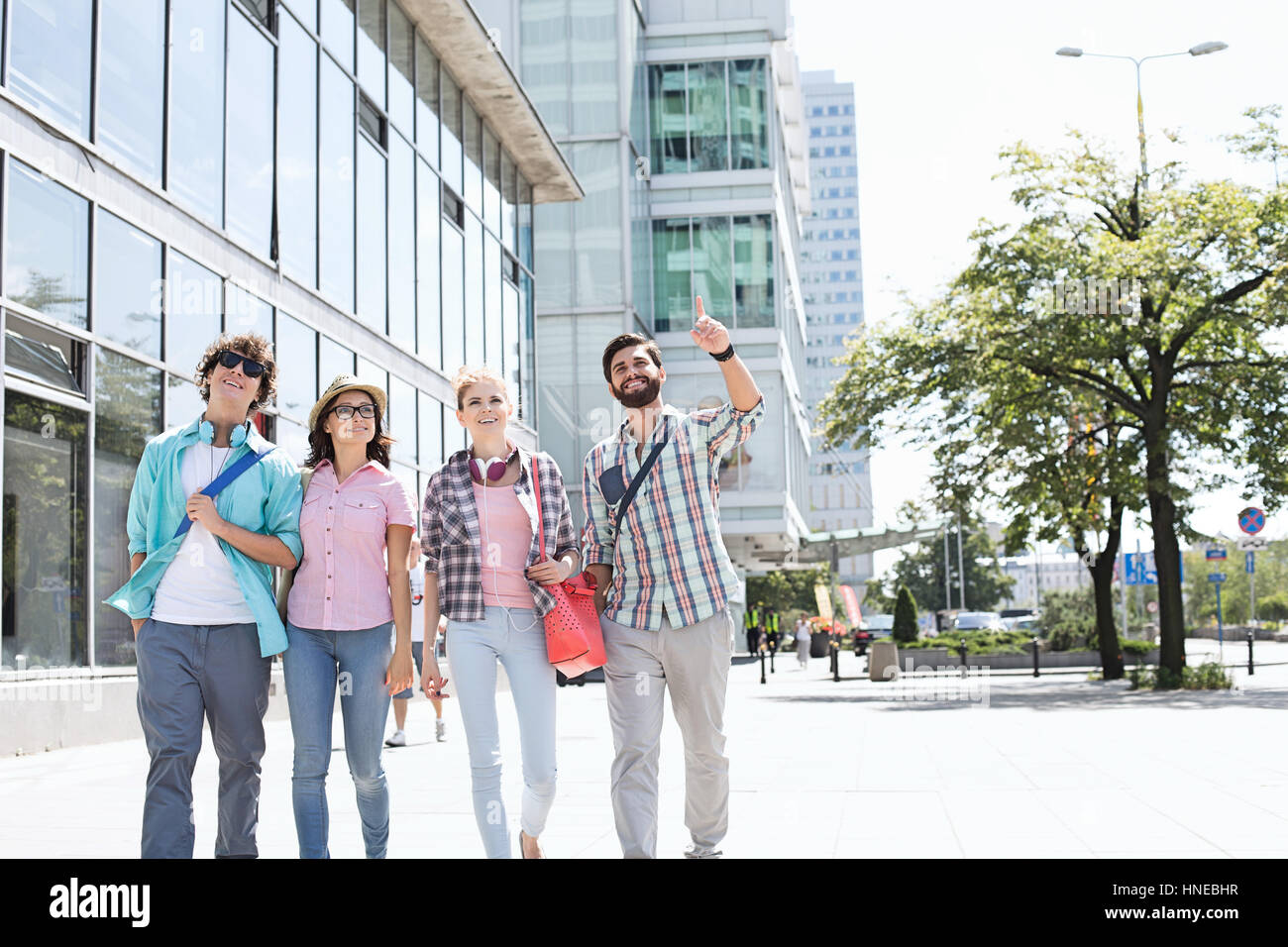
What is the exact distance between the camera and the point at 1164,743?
452 inches

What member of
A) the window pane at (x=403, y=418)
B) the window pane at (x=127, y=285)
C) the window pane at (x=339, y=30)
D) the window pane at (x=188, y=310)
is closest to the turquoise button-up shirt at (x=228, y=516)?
the window pane at (x=127, y=285)

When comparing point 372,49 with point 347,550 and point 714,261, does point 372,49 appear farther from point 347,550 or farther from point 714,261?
point 714,261

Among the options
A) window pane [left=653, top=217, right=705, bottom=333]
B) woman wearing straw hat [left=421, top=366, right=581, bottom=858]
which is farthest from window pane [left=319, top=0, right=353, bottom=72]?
window pane [left=653, top=217, right=705, bottom=333]

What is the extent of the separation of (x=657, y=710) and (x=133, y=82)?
1108cm

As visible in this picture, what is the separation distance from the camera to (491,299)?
27016 mm

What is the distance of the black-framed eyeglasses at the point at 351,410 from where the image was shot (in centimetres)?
508

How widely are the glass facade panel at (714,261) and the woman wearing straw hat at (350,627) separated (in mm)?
37762

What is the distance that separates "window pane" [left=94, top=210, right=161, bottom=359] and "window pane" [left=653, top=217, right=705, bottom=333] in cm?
2853

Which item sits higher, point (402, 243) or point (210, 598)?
point (402, 243)

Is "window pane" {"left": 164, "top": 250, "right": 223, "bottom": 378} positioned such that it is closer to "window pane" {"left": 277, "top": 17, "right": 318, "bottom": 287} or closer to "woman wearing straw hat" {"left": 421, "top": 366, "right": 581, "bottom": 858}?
"window pane" {"left": 277, "top": 17, "right": 318, "bottom": 287}

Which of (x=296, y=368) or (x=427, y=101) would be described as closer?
(x=296, y=368)

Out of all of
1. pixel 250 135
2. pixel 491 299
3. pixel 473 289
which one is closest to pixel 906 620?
pixel 491 299

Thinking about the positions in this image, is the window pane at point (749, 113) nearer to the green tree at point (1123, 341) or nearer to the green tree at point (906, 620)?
the green tree at point (906, 620)

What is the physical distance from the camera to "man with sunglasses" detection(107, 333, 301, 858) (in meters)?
4.49
